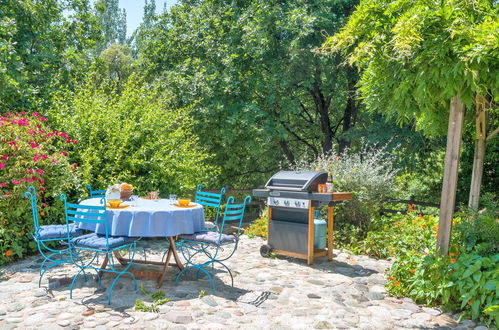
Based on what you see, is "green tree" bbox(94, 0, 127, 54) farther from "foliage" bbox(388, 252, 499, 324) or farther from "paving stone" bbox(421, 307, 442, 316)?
"paving stone" bbox(421, 307, 442, 316)

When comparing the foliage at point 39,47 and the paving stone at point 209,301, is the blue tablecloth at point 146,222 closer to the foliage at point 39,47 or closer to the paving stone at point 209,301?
the paving stone at point 209,301

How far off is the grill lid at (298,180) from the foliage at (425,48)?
1854mm

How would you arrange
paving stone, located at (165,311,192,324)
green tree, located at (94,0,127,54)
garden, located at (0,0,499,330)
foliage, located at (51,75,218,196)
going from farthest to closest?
green tree, located at (94,0,127,54) → foliage, located at (51,75,218,196) → garden, located at (0,0,499,330) → paving stone, located at (165,311,192,324)

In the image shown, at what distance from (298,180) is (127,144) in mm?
3323

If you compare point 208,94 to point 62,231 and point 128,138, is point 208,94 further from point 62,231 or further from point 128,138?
point 62,231

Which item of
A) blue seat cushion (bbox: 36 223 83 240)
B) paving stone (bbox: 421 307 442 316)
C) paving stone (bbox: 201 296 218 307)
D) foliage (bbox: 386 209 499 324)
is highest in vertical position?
blue seat cushion (bbox: 36 223 83 240)

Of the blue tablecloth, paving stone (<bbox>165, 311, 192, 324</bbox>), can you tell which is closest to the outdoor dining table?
the blue tablecloth

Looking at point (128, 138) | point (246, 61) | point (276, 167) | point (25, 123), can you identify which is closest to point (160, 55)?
point (246, 61)

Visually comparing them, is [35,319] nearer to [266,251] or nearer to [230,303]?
[230,303]

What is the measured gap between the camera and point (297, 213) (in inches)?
247

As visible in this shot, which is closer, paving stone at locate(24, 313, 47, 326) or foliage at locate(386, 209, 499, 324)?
paving stone at locate(24, 313, 47, 326)

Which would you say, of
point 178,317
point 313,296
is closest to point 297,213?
point 313,296

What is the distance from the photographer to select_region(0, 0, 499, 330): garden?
3854 millimetres

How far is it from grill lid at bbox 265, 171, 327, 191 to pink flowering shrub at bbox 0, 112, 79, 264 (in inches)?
125
